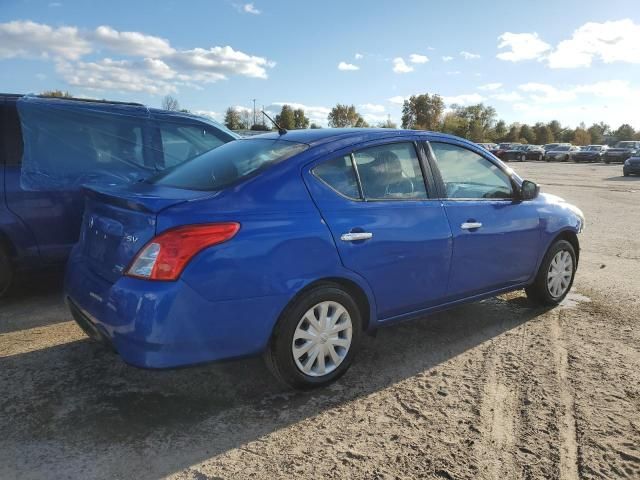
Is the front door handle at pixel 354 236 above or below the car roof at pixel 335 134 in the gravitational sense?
below

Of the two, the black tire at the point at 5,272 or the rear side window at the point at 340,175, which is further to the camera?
the black tire at the point at 5,272

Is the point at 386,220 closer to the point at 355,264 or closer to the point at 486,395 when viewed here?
the point at 355,264

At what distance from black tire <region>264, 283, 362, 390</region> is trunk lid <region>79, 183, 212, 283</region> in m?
0.80

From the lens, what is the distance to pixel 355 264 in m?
3.12

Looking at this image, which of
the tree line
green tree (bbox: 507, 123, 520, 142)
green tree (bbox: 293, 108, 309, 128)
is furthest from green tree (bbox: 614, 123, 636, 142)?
green tree (bbox: 293, 108, 309, 128)

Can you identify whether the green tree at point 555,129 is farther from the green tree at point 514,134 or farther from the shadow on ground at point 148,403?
the shadow on ground at point 148,403

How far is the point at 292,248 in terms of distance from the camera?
286 cm

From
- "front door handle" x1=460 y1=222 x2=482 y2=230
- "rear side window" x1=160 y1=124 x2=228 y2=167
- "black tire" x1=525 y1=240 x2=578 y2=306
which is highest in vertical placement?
"rear side window" x1=160 y1=124 x2=228 y2=167

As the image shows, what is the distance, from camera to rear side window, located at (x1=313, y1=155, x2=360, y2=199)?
3156 mm

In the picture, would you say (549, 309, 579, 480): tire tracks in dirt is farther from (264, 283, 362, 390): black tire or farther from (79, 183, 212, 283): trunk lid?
(79, 183, 212, 283): trunk lid

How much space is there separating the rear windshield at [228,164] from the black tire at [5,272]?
193cm

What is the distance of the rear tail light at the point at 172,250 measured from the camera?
2582mm

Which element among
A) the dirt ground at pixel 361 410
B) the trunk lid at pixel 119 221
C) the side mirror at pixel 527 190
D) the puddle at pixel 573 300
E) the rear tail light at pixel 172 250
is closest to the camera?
the dirt ground at pixel 361 410

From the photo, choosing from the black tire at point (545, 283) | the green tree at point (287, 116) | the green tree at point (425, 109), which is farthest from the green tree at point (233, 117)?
the black tire at point (545, 283)
